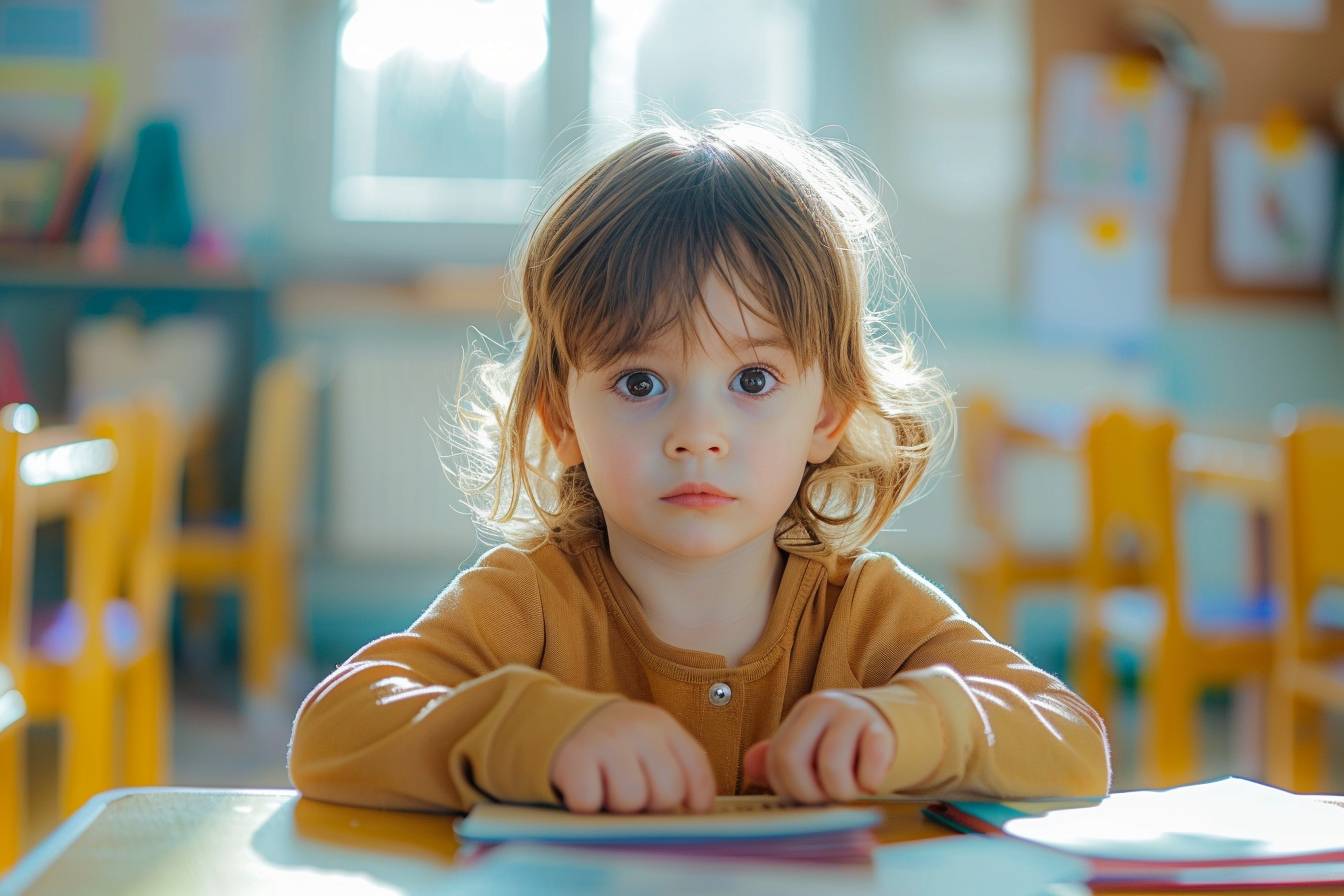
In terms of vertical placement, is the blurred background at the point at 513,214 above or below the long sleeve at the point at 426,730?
above

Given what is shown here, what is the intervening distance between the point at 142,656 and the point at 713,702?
168 cm

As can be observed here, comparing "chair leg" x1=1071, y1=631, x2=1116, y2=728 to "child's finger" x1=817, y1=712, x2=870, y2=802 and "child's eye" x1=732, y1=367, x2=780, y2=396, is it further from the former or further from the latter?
"child's finger" x1=817, y1=712, x2=870, y2=802

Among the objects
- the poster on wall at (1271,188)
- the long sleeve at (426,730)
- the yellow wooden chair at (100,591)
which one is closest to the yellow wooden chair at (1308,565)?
the long sleeve at (426,730)

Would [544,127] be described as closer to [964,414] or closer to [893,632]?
[964,414]

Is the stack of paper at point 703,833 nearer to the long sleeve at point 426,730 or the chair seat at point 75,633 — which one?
the long sleeve at point 426,730

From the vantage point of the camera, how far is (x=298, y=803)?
61 centimetres

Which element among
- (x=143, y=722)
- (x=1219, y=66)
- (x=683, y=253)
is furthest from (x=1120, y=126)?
(x=683, y=253)

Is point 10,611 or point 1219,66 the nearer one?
point 10,611

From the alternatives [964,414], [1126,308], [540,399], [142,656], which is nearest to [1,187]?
[142,656]

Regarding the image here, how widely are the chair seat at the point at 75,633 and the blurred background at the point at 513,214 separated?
→ 4.37 ft

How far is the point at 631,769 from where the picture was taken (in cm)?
56

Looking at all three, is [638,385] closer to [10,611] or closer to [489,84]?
[10,611]

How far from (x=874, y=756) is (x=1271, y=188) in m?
3.70

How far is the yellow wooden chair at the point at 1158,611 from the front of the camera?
222 cm
